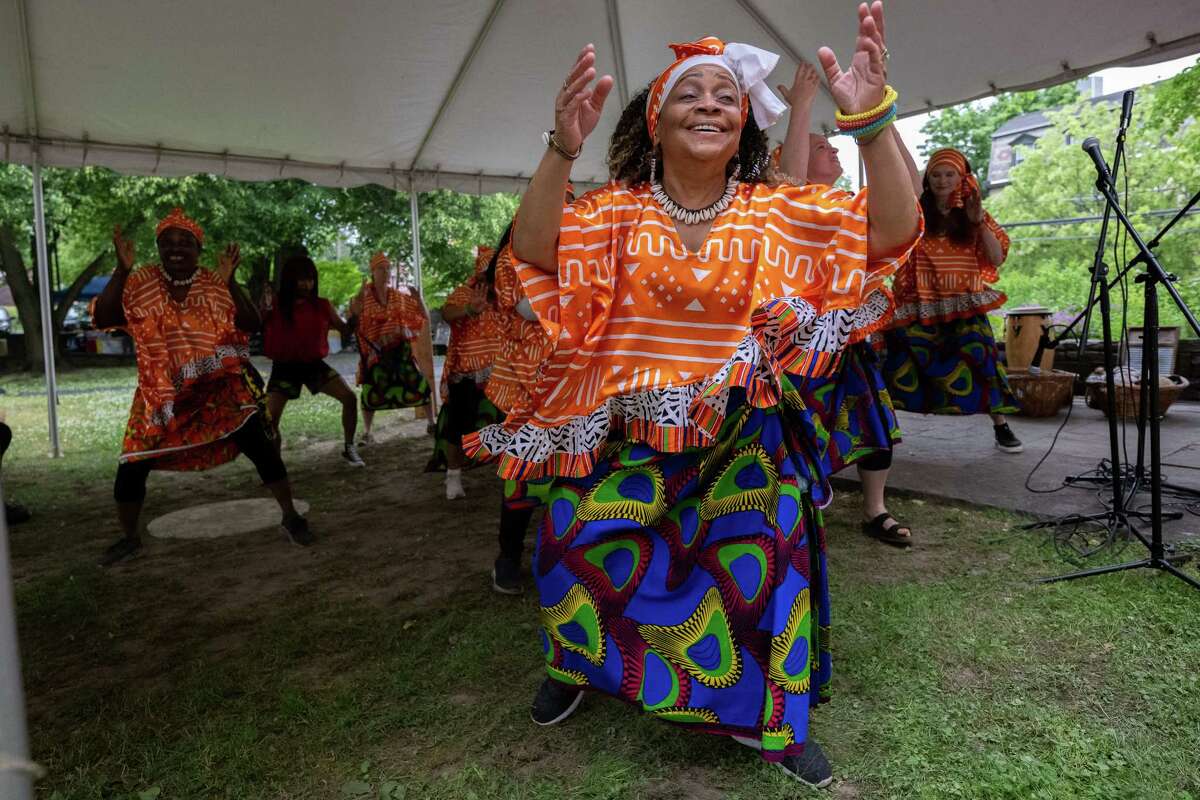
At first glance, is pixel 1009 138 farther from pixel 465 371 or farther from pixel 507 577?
pixel 507 577

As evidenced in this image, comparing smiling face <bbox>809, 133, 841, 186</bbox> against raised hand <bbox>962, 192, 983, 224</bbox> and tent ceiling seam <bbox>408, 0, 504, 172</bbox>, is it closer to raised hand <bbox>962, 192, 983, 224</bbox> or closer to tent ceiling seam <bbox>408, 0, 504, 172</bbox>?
raised hand <bbox>962, 192, 983, 224</bbox>

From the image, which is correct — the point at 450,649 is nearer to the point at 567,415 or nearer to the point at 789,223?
the point at 567,415

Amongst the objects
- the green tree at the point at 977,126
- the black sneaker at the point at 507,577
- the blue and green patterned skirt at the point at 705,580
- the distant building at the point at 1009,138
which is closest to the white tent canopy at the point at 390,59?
the black sneaker at the point at 507,577

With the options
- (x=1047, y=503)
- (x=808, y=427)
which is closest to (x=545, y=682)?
(x=808, y=427)

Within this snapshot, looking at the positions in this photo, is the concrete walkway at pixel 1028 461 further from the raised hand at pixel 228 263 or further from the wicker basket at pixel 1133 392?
the raised hand at pixel 228 263

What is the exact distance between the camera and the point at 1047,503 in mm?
4125

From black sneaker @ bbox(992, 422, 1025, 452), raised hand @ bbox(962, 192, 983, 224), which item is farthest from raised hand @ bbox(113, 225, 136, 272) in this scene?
black sneaker @ bbox(992, 422, 1025, 452)

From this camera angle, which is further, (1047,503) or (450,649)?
(1047,503)

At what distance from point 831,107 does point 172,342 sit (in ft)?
16.9

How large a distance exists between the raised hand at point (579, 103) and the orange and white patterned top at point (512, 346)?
4.23 feet

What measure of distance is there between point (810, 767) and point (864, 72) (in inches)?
66.8

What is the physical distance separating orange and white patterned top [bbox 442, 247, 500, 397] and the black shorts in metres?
1.67

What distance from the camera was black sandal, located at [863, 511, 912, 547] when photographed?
370cm

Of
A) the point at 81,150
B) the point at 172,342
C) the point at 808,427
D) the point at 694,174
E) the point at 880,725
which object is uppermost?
the point at 81,150
